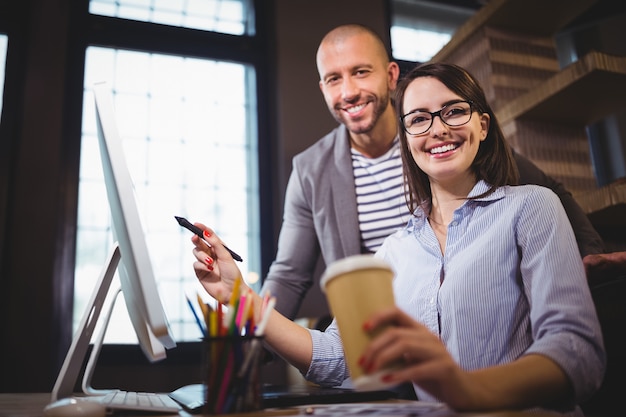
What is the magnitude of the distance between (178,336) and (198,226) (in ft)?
6.88

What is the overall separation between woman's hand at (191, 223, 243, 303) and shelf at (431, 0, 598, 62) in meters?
1.96

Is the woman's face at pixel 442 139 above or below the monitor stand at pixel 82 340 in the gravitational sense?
above

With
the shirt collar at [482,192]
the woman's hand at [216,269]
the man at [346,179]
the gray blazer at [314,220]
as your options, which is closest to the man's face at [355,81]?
the man at [346,179]

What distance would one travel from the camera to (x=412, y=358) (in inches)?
24.1

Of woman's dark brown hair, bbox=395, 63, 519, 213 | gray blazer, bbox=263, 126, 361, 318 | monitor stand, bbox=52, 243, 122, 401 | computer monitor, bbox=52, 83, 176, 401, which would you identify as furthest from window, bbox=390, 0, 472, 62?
computer monitor, bbox=52, 83, 176, 401

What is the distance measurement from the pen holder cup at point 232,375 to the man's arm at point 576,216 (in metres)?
1.32

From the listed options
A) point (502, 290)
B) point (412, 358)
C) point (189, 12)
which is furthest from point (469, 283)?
point (189, 12)

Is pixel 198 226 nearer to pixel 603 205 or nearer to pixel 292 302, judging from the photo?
pixel 292 302

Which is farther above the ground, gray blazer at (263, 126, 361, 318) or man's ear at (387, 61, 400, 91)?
man's ear at (387, 61, 400, 91)

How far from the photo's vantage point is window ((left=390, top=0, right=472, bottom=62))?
3791 millimetres

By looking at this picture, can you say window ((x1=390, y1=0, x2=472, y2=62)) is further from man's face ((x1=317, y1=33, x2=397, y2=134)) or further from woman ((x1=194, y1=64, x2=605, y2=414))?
woman ((x1=194, y1=64, x2=605, y2=414))

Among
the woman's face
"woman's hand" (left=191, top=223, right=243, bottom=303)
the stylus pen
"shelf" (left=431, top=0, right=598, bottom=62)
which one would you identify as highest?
"shelf" (left=431, top=0, right=598, bottom=62)

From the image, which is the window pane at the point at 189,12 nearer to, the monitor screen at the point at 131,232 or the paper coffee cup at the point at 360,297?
the monitor screen at the point at 131,232

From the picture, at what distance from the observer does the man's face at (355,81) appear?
2219mm
